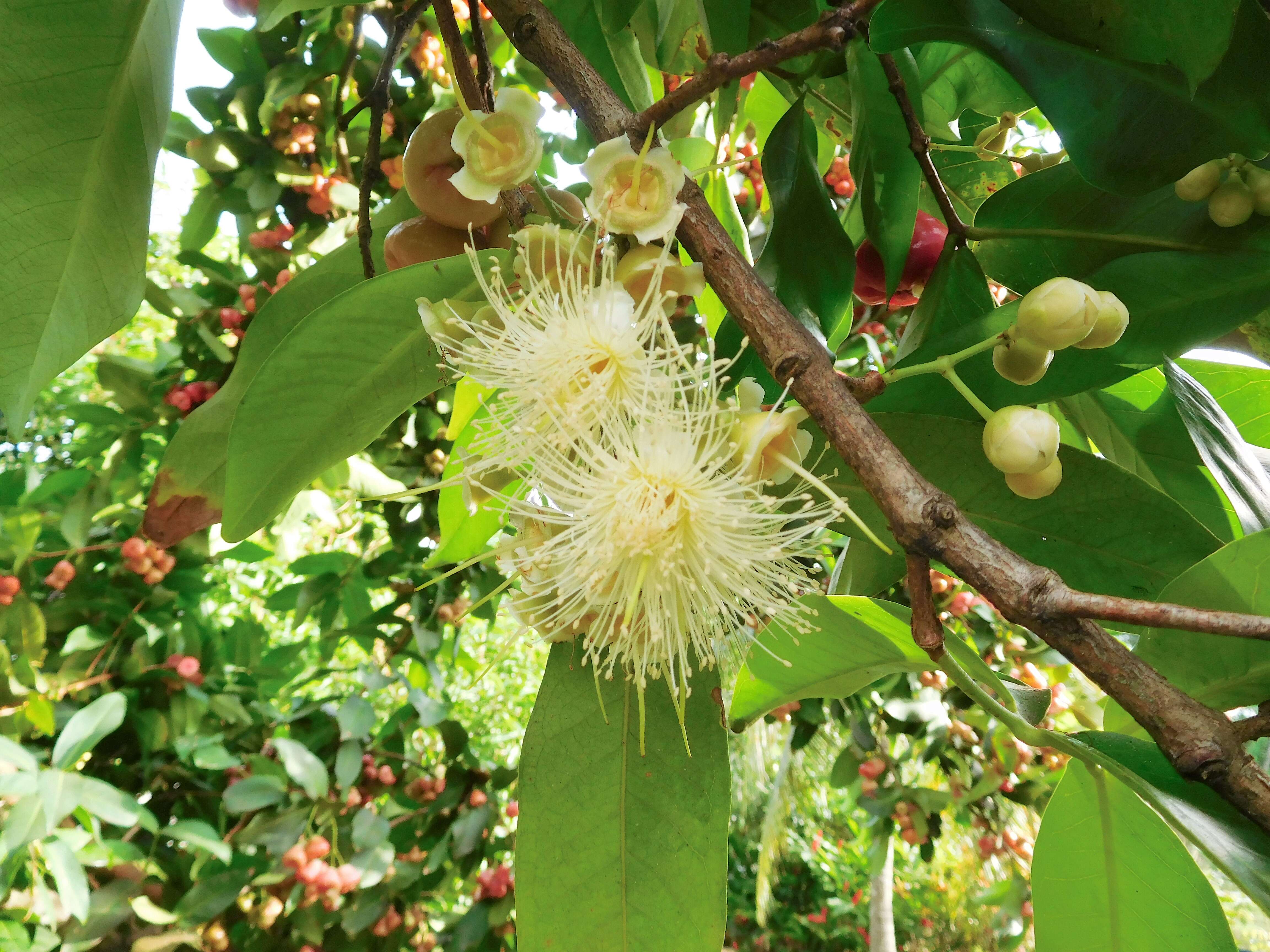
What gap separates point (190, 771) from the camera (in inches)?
61.6

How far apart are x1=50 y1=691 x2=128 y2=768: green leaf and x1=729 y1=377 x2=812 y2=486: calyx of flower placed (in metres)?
1.15

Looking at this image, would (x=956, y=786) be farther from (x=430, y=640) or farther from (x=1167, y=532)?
(x=1167, y=532)

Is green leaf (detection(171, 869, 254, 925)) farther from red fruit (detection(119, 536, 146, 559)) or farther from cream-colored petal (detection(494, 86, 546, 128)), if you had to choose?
cream-colored petal (detection(494, 86, 546, 128))

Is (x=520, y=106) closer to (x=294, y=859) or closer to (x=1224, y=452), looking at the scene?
(x=1224, y=452)

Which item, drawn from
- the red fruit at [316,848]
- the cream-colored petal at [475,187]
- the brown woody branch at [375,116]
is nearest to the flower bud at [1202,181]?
the cream-colored petal at [475,187]

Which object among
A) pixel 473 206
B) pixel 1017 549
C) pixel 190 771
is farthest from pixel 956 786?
pixel 473 206

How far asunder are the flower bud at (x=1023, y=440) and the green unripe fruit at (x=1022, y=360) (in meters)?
0.04

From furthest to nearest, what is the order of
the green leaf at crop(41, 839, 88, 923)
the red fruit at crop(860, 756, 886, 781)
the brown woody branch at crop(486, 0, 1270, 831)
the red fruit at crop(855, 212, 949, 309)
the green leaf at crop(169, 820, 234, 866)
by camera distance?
the red fruit at crop(860, 756, 886, 781), the green leaf at crop(169, 820, 234, 866), the green leaf at crop(41, 839, 88, 923), the red fruit at crop(855, 212, 949, 309), the brown woody branch at crop(486, 0, 1270, 831)

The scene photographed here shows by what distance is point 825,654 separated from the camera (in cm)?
48

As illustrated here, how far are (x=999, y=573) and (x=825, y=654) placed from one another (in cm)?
17

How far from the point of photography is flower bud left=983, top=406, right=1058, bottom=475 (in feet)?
1.25

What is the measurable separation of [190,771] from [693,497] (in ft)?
4.93

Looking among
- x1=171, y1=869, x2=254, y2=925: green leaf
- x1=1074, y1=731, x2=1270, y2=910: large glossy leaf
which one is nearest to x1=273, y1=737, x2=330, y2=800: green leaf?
x1=171, y1=869, x2=254, y2=925: green leaf

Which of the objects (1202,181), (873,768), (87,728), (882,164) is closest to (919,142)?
(882,164)
